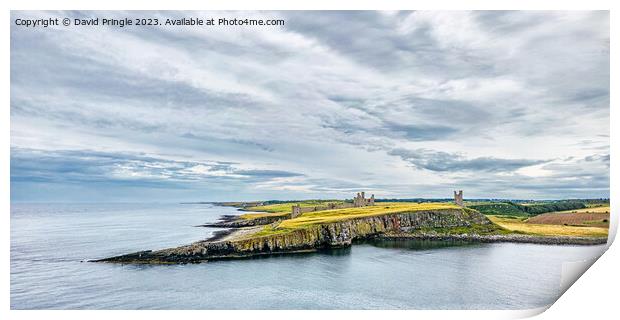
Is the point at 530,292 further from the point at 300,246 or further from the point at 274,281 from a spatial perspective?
the point at 300,246

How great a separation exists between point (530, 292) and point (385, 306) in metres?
8.16

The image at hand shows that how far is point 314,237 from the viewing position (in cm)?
3481

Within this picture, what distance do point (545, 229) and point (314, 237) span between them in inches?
809

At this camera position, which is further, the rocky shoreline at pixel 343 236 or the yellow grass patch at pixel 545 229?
the yellow grass patch at pixel 545 229

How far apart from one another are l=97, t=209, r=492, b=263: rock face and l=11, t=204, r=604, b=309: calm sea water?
1493 mm

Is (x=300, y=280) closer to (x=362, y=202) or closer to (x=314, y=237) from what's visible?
(x=314, y=237)

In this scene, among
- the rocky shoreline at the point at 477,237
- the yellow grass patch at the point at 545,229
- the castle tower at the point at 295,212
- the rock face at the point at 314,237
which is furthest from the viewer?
the castle tower at the point at 295,212

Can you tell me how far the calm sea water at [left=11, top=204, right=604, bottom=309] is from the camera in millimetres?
19094

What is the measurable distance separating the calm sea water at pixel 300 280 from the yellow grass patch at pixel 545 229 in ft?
5.32

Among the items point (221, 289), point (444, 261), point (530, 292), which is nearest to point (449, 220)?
point (444, 261)

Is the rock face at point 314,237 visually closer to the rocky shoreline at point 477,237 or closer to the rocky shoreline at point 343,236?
the rocky shoreline at point 343,236

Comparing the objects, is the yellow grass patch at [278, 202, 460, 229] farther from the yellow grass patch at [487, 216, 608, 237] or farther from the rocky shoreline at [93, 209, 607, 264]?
the yellow grass patch at [487, 216, 608, 237]

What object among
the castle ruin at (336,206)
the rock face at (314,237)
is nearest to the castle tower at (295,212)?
the castle ruin at (336,206)

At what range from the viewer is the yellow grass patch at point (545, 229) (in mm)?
28764
